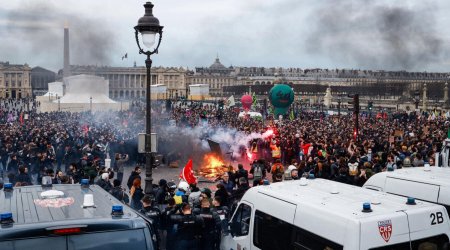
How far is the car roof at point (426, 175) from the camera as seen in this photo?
7516 mm

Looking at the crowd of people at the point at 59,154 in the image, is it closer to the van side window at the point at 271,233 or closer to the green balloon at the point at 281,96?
the van side window at the point at 271,233

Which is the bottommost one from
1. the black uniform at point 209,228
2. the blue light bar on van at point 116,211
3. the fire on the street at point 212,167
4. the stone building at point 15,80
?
the fire on the street at point 212,167

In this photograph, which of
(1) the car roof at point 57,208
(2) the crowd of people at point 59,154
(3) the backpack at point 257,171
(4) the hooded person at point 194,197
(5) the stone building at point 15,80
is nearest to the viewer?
(1) the car roof at point 57,208

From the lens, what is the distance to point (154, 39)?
951 centimetres

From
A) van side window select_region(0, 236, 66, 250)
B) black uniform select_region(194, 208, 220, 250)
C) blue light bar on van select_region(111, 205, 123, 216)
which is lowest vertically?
black uniform select_region(194, 208, 220, 250)

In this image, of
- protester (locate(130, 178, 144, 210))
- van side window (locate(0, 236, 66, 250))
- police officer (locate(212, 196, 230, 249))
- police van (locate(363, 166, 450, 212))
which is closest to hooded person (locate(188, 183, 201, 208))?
police officer (locate(212, 196, 230, 249))

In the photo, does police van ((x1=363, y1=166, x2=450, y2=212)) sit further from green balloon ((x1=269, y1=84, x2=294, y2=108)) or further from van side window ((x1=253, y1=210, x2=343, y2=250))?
green balloon ((x1=269, y1=84, x2=294, y2=108))

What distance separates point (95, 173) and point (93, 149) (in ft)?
18.8

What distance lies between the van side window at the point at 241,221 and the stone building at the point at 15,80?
504 ft

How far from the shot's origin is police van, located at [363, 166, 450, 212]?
24.1ft

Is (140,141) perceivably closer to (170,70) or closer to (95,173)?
(95,173)

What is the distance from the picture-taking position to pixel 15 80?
153 m

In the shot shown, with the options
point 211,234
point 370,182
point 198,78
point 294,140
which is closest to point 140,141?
point 211,234

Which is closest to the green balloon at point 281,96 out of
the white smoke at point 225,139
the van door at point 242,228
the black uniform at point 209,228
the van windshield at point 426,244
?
the white smoke at point 225,139
